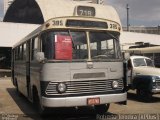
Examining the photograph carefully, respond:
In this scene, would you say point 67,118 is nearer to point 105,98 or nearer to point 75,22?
point 105,98

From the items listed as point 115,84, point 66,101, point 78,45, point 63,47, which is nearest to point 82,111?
point 115,84

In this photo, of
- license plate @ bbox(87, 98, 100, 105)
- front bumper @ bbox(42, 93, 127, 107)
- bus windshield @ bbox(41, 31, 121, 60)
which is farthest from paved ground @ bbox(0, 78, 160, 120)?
bus windshield @ bbox(41, 31, 121, 60)

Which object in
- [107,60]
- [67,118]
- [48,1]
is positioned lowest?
[67,118]

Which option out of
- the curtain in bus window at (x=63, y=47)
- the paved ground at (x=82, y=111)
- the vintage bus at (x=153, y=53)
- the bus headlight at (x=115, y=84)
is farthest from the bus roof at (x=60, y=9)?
the curtain in bus window at (x=63, y=47)

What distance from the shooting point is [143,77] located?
53.6 feet

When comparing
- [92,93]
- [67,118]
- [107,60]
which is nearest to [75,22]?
[107,60]

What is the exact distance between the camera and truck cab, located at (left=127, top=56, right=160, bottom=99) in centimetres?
1584

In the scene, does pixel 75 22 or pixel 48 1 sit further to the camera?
pixel 48 1

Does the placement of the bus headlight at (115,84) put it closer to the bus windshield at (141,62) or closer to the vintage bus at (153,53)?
the bus windshield at (141,62)

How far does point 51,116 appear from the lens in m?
12.3

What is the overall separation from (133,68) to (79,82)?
24.3ft

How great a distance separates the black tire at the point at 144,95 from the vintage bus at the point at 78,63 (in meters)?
5.12

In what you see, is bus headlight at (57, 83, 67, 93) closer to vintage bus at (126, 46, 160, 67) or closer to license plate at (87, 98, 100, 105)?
license plate at (87, 98, 100, 105)

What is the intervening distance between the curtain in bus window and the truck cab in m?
5.23
